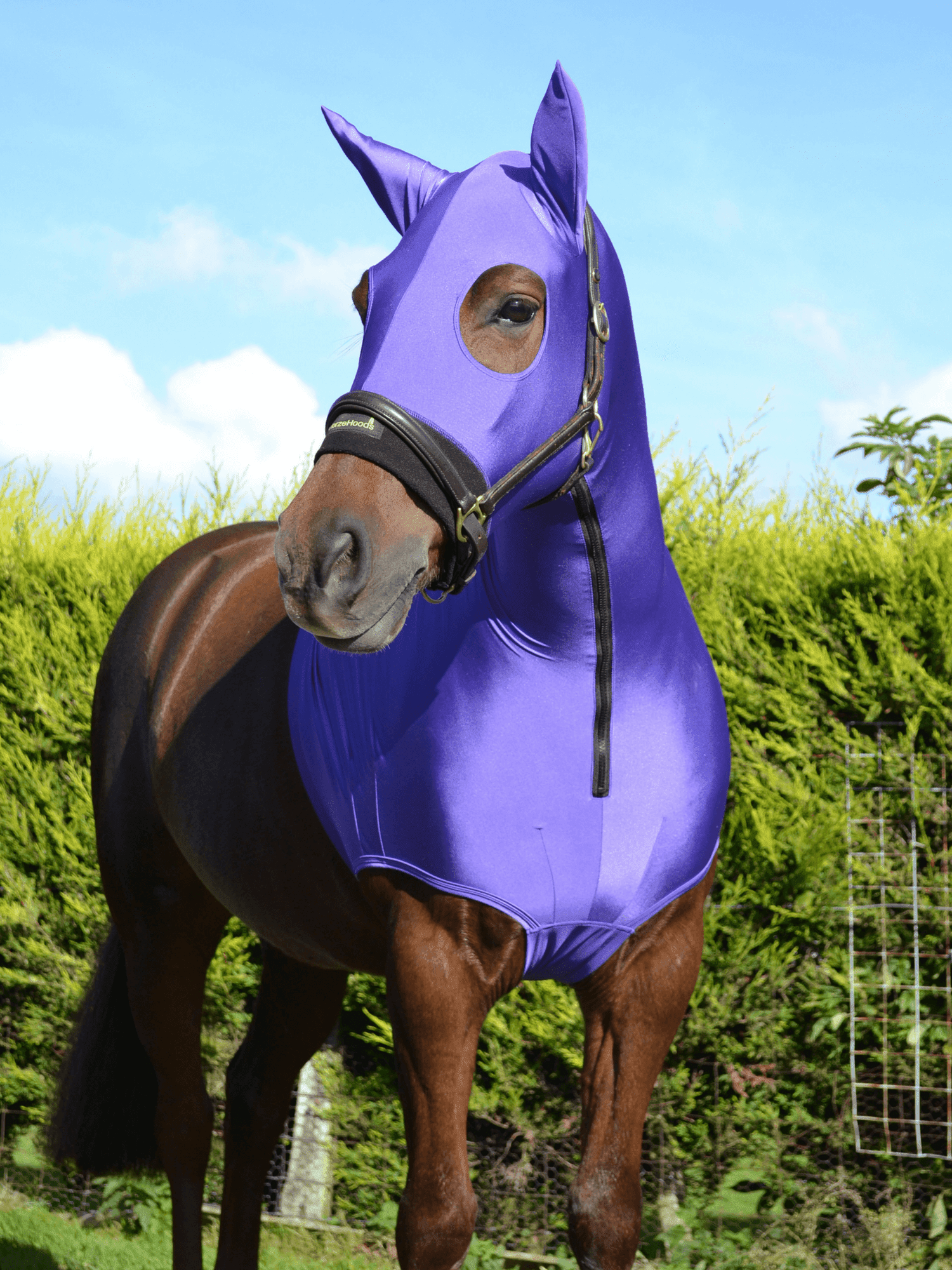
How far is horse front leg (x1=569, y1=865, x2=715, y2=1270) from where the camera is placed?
205cm

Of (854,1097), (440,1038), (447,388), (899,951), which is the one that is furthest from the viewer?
(899,951)

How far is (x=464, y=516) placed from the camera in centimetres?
173

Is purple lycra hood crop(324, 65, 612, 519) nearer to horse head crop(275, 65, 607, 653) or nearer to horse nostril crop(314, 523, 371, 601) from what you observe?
horse head crop(275, 65, 607, 653)

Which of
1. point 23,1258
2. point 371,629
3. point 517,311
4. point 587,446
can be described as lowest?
point 23,1258

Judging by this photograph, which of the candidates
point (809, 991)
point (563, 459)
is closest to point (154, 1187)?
point (809, 991)

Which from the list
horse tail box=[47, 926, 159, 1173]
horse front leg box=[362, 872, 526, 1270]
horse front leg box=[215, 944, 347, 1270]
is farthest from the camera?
horse tail box=[47, 926, 159, 1173]

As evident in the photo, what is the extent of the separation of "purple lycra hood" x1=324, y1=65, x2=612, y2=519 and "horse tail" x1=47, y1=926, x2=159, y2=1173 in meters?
2.42

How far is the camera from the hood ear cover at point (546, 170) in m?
1.83

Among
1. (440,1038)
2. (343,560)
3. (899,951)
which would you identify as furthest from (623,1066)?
(899,951)

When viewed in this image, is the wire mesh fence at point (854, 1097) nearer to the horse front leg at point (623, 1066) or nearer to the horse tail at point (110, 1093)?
the horse tail at point (110, 1093)

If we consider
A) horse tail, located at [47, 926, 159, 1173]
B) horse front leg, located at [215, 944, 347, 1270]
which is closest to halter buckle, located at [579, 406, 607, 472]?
horse front leg, located at [215, 944, 347, 1270]

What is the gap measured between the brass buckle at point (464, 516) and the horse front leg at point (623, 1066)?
2.80 ft

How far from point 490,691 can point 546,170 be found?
0.87 metres

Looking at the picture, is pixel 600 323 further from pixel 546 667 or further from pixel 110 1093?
pixel 110 1093
